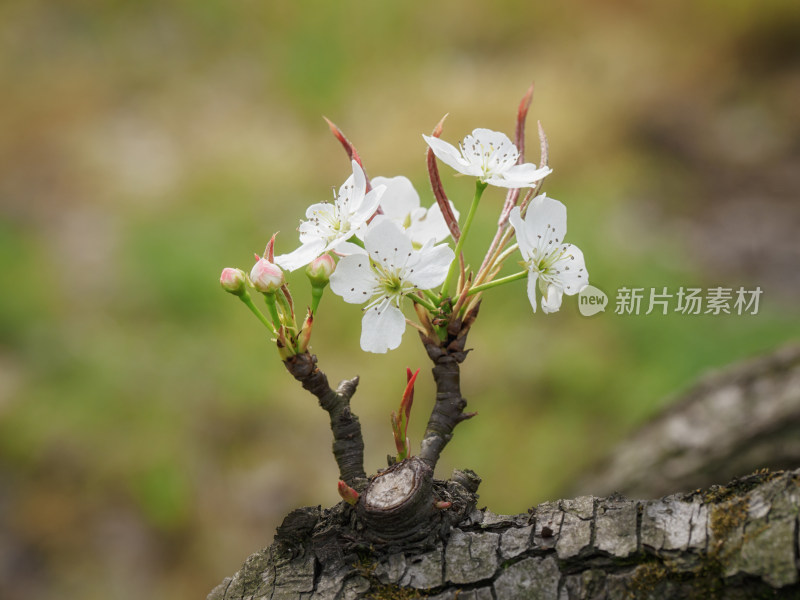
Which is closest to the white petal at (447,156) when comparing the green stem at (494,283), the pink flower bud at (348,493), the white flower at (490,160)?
the white flower at (490,160)

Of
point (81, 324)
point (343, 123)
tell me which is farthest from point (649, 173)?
point (81, 324)

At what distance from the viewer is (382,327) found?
758 millimetres

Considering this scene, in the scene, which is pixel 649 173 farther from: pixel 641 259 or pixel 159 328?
pixel 159 328

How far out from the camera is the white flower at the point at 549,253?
0.75 m

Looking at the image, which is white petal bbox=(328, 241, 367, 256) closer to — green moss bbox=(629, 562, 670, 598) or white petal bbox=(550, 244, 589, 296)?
white petal bbox=(550, 244, 589, 296)

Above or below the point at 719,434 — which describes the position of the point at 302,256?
below

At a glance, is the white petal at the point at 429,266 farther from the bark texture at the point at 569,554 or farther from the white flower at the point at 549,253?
the bark texture at the point at 569,554

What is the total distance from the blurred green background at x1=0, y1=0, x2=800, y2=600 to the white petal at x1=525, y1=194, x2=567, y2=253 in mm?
874

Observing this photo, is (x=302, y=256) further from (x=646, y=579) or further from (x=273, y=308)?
(x=646, y=579)

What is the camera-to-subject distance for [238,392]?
2.18 m

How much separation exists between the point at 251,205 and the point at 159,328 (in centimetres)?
58

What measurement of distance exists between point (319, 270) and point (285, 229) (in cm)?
185

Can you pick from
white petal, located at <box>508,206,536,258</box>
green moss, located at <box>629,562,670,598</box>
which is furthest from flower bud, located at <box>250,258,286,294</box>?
green moss, located at <box>629,562,670,598</box>

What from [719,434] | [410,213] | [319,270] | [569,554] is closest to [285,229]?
[719,434]
